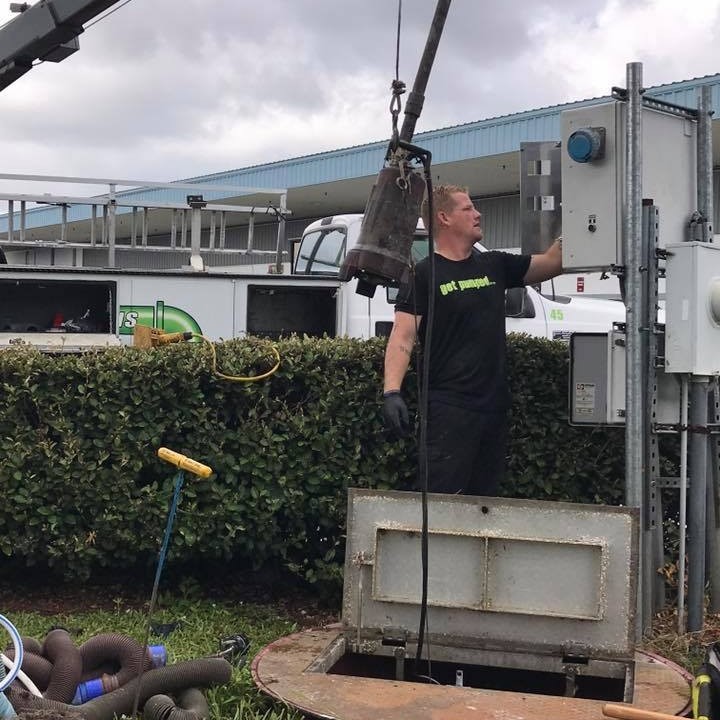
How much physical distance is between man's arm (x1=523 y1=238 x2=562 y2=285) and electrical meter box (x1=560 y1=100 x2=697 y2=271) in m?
0.14

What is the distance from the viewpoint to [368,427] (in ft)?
17.2

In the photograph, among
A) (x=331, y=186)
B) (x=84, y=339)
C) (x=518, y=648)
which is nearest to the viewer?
(x=518, y=648)

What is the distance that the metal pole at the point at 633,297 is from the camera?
4.56 meters

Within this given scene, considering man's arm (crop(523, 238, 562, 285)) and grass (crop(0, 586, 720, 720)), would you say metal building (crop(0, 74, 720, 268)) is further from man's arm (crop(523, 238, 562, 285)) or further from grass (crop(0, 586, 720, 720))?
man's arm (crop(523, 238, 562, 285))

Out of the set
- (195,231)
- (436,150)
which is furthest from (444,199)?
(436,150)

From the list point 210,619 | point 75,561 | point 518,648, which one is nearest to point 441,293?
point 518,648

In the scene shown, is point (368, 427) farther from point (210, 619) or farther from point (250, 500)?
point (210, 619)

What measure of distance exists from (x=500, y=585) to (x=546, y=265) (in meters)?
1.86

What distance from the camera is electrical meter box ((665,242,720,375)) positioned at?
15.1 ft

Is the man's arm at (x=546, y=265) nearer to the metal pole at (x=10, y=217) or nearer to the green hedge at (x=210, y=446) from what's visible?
the green hedge at (x=210, y=446)

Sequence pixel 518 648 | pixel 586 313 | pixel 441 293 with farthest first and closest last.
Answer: pixel 586 313, pixel 441 293, pixel 518 648

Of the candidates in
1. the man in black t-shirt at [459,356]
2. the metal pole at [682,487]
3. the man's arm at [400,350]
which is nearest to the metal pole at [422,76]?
the man in black t-shirt at [459,356]

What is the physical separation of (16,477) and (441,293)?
2.38 m

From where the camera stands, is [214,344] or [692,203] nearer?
[692,203]
